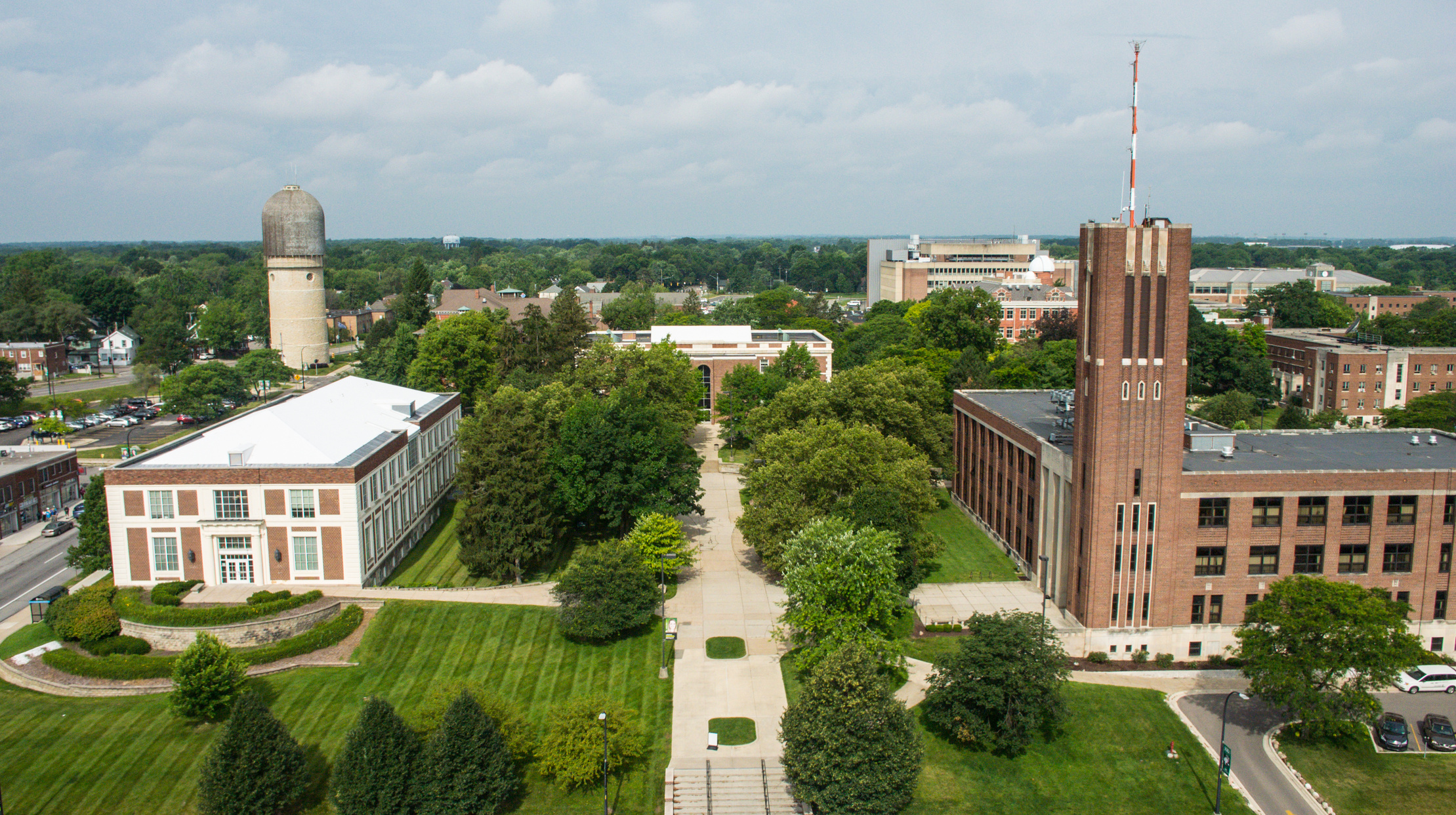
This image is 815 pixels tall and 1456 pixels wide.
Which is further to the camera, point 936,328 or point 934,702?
point 936,328

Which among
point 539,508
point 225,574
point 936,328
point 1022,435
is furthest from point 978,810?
point 936,328

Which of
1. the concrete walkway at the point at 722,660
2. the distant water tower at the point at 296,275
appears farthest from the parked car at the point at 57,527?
the distant water tower at the point at 296,275

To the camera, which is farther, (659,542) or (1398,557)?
(659,542)

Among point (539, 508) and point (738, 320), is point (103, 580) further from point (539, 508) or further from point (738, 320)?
point (738, 320)

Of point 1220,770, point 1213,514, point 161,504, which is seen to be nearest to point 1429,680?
point 1213,514

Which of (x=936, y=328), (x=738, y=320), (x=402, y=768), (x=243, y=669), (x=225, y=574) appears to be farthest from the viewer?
(x=738, y=320)

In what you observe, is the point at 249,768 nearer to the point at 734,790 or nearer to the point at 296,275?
the point at 734,790
